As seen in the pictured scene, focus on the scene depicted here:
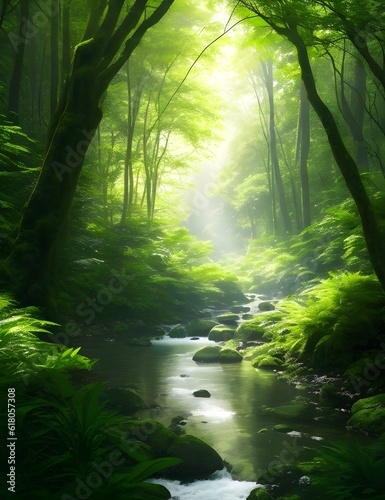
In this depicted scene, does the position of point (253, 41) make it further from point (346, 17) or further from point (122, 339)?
point (122, 339)

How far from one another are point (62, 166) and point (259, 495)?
5.45 metres

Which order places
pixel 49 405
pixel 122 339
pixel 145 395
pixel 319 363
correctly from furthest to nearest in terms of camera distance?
pixel 122 339, pixel 319 363, pixel 145 395, pixel 49 405

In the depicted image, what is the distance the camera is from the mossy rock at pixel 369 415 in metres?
5.44

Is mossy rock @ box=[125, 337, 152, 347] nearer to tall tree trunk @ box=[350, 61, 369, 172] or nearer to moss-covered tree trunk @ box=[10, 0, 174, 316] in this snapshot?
moss-covered tree trunk @ box=[10, 0, 174, 316]

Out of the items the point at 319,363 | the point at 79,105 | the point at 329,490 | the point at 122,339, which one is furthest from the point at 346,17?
the point at 122,339

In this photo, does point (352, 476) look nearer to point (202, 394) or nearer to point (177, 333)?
point (202, 394)

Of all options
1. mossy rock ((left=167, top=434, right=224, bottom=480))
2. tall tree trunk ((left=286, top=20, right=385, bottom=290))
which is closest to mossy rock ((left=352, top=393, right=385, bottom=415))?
tall tree trunk ((left=286, top=20, right=385, bottom=290))

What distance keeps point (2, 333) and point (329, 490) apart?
2944mm

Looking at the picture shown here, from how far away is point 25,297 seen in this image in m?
7.47

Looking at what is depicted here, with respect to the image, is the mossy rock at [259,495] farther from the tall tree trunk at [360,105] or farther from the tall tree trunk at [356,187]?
the tall tree trunk at [360,105]

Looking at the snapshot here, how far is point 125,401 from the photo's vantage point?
21.0ft

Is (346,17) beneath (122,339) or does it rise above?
above

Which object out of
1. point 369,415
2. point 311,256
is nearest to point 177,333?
point 369,415

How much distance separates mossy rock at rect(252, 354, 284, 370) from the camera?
898 cm
